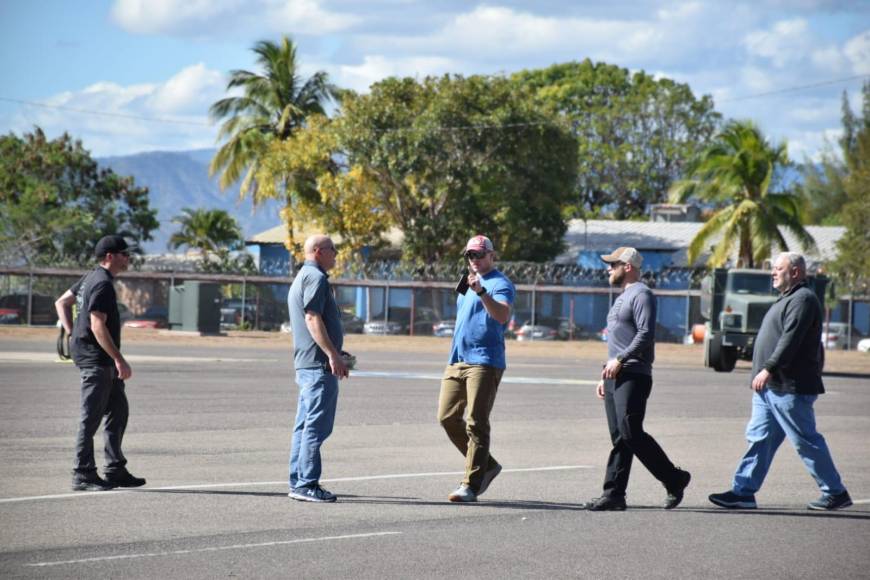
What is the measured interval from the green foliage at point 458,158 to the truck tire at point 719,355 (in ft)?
58.4

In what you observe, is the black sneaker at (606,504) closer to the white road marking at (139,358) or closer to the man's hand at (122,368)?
the man's hand at (122,368)

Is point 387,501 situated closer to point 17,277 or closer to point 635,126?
point 17,277

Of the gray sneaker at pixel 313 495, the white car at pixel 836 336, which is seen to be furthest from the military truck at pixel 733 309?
the gray sneaker at pixel 313 495

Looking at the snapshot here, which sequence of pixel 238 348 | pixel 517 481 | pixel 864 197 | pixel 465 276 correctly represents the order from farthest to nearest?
1. pixel 864 197
2. pixel 238 348
3. pixel 517 481
4. pixel 465 276

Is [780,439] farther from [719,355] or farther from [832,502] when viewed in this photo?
[719,355]

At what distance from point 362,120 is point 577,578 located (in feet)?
128

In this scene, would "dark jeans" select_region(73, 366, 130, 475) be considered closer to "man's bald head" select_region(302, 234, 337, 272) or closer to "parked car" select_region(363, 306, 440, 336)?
"man's bald head" select_region(302, 234, 337, 272)

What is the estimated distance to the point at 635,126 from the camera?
75125mm

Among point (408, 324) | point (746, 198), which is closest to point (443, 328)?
point (408, 324)

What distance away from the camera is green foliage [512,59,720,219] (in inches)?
2928

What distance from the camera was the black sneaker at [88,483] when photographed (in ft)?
31.6

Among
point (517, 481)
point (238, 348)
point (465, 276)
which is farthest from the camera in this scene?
point (238, 348)

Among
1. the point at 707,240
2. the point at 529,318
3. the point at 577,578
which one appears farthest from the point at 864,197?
the point at 577,578

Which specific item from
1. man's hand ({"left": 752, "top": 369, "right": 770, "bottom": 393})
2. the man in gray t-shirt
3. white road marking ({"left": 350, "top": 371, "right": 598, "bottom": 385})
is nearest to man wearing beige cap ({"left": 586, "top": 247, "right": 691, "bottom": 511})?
man's hand ({"left": 752, "top": 369, "right": 770, "bottom": 393})
